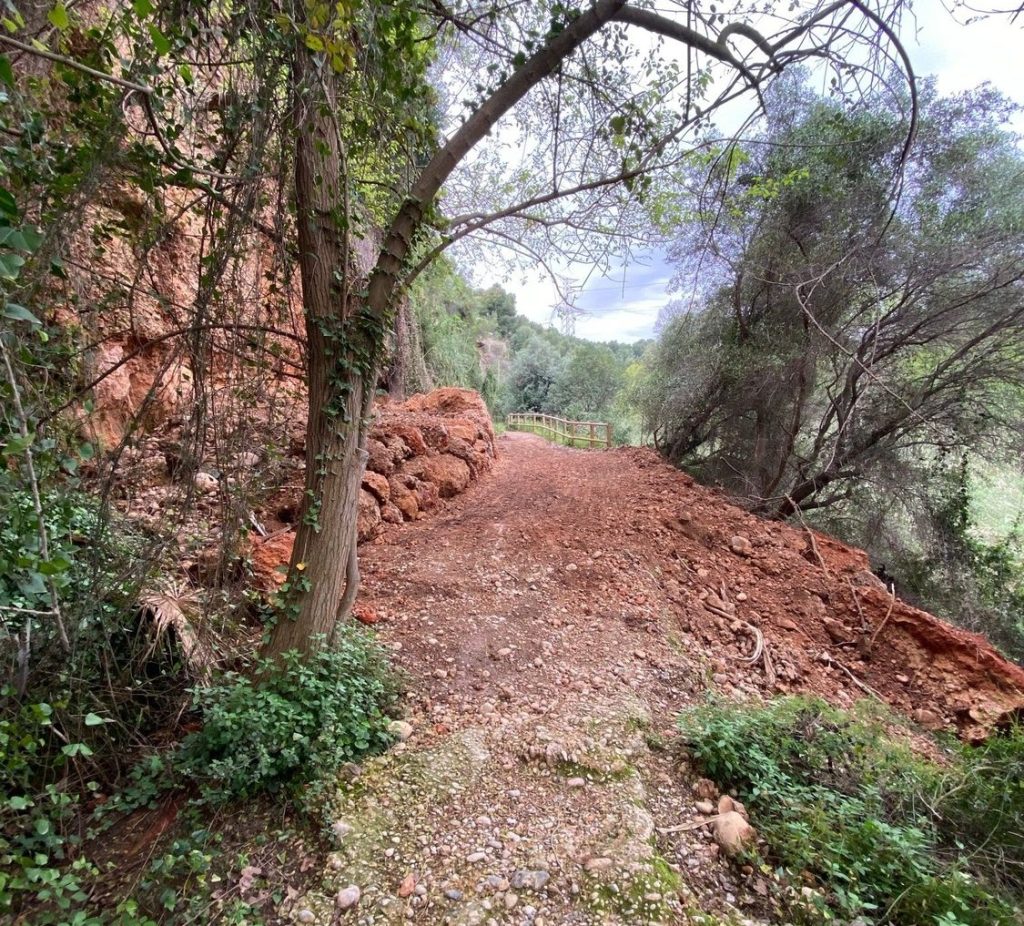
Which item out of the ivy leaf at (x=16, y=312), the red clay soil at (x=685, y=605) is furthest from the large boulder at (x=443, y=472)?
the ivy leaf at (x=16, y=312)

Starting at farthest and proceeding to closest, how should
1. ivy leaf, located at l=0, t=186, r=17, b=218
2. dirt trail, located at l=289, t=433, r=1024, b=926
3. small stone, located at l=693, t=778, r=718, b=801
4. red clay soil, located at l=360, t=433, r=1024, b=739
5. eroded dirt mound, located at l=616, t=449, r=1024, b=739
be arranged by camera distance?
eroded dirt mound, located at l=616, t=449, r=1024, b=739 → red clay soil, located at l=360, t=433, r=1024, b=739 → small stone, located at l=693, t=778, r=718, b=801 → dirt trail, located at l=289, t=433, r=1024, b=926 → ivy leaf, located at l=0, t=186, r=17, b=218

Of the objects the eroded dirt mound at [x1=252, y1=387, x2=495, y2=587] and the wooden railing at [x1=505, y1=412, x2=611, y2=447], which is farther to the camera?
the wooden railing at [x1=505, y1=412, x2=611, y2=447]

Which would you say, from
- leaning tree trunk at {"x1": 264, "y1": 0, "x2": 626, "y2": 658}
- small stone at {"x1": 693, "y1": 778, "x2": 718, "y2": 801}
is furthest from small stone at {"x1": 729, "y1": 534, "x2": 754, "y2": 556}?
leaning tree trunk at {"x1": 264, "y1": 0, "x2": 626, "y2": 658}

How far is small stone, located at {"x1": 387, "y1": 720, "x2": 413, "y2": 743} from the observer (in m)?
2.29

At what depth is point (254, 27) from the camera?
1688mm

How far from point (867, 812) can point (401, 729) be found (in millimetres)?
2219

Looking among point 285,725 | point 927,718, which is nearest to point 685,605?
point 927,718

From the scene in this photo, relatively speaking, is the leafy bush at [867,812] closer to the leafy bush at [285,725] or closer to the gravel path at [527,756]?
the gravel path at [527,756]

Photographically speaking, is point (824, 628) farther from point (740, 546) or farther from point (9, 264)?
point (9, 264)

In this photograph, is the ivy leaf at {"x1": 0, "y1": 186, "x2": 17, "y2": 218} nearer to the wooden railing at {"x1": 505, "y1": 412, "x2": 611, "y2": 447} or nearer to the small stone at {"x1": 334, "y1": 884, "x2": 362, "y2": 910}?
the small stone at {"x1": 334, "y1": 884, "x2": 362, "y2": 910}

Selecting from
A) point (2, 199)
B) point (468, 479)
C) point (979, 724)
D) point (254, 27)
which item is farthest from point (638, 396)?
point (2, 199)

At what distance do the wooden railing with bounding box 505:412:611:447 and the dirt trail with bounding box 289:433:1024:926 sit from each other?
843cm

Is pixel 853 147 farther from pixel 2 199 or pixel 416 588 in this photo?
pixel 2 199

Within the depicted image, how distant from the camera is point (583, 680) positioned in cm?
285
